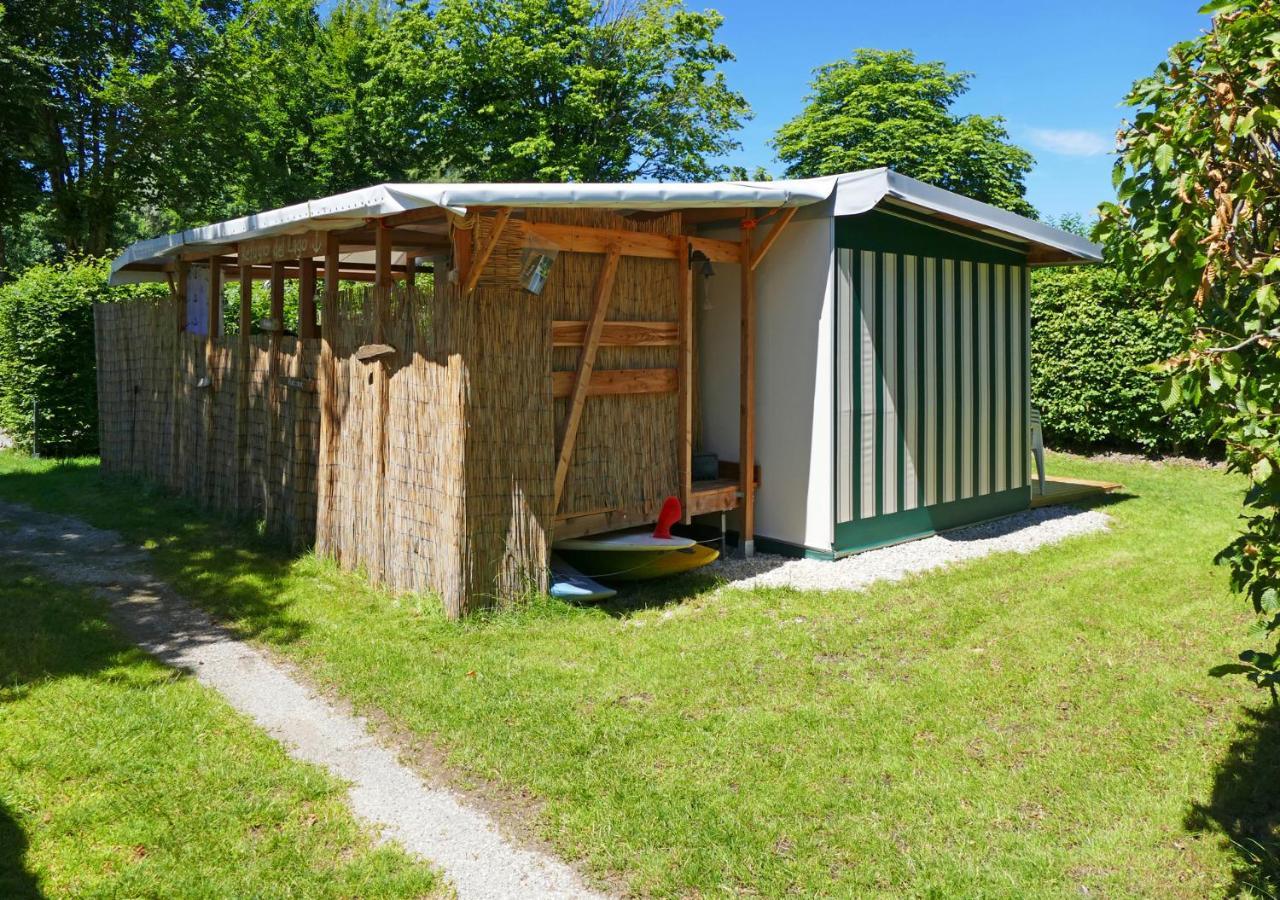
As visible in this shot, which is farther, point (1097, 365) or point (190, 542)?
point (1097, 365)

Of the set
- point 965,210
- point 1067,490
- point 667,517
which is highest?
point 965,210

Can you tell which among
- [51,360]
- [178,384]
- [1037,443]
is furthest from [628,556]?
[51,360]

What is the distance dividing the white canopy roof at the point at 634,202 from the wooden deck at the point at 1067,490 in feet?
8.50

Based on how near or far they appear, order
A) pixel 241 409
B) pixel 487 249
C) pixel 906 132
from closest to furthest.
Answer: pixel 487 249
pixel 241 409
pixel 906 132

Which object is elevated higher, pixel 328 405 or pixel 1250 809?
pixel 328 405

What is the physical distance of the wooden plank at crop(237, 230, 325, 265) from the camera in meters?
7.33

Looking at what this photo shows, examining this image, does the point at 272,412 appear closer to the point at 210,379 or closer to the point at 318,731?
the point at 210,379

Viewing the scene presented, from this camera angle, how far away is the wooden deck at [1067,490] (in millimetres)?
10594

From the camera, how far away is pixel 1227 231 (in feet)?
8.93

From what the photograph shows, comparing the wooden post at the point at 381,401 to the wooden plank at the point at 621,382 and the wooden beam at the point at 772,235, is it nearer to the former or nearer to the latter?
the wooden plank at the point at 621,382

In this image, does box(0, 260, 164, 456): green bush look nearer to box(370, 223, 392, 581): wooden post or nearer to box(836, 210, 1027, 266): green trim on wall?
box(370, 223, 392, 581): wooden post

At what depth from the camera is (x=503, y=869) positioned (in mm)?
3279

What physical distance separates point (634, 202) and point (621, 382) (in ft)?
4.62

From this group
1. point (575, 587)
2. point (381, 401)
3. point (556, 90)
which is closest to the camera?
point (575, 587)
